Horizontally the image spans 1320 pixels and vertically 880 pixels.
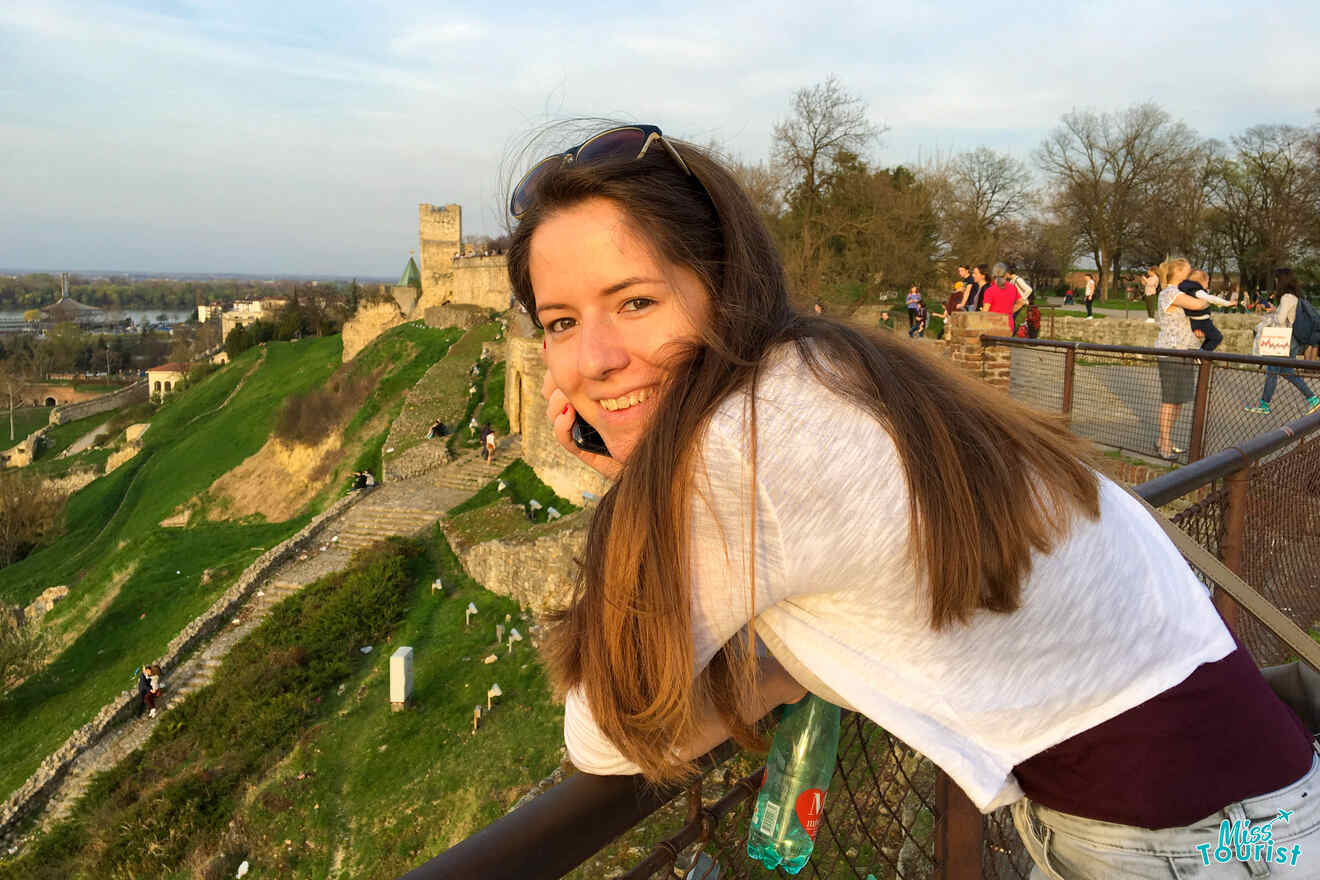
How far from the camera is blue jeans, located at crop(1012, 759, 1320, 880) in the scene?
1238 mm

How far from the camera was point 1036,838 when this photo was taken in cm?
139

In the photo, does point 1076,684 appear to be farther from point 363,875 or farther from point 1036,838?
point 363,875

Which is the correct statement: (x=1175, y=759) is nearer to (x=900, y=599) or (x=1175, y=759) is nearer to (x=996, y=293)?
(x=900, y=599)

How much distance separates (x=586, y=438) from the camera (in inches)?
72.8

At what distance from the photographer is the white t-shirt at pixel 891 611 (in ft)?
3.50

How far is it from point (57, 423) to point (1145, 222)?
80821 millimetres

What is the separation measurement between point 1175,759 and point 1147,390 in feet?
28.5

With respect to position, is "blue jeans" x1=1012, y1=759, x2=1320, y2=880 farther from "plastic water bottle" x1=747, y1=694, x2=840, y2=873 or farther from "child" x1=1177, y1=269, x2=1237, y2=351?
"child" x1=1177, y1=269, x2=1237, y2=351

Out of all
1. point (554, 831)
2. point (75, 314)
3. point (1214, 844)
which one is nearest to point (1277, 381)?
point (1214, 844)

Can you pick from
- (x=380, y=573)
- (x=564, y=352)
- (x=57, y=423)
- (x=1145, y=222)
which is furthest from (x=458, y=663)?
(x=57, y=423)

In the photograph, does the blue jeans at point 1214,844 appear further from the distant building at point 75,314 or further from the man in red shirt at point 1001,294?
the distant building at point 75,314

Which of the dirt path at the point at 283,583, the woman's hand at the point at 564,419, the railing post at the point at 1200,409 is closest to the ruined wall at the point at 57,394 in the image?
the dirt path at the point at 283,583

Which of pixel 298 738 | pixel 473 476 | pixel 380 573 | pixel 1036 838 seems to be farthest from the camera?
pixel 473 476

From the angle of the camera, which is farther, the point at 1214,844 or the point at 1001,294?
the point at 1001,294
